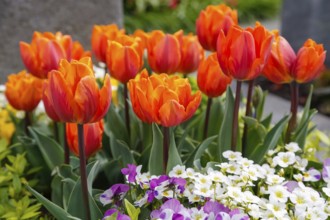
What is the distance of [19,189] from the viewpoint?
6.00 feet

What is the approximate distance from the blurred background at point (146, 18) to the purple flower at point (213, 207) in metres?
2.15

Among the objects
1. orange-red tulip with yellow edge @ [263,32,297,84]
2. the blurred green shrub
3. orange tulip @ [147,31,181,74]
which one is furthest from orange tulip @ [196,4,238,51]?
the blurred green shrub

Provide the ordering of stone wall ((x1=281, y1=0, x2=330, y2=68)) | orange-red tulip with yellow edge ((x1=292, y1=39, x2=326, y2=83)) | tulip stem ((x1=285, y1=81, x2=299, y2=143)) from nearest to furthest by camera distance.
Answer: orange-red tulip with yellow edge ((x1=292, y1=39, x2=326, y2=83)), tulip stem ((x1=285, y1=81, x2=299, y2=143)), stone wall ((x1=281, y1=0, x2=330, y2=68))

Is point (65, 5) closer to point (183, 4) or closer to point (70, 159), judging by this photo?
point (70, 159)

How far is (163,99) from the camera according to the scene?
149 cm

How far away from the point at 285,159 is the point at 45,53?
82cm

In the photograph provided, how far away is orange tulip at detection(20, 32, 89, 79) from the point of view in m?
1.91

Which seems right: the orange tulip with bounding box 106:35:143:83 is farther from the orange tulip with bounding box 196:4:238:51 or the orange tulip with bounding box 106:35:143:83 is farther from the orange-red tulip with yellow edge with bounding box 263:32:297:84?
the orange-red tulip with yellow edge with bounding box 263:32:297:84

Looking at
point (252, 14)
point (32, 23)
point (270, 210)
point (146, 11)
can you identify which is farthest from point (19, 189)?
point (252, 14)

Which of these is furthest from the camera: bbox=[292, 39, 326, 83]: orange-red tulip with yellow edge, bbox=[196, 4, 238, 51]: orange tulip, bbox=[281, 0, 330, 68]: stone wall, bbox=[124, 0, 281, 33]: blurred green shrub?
bbox=[124, 0, 281, 33]: blurred green shrub

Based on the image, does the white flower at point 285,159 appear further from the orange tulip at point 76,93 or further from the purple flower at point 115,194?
the orange tulip at point 76,93

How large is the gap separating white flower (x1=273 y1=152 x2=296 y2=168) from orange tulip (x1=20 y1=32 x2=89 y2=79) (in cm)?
75

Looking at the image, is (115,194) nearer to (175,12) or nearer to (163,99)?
(163,99)

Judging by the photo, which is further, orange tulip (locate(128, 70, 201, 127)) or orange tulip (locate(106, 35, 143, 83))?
orange tulip (locate(106, 35, 143, 83))
